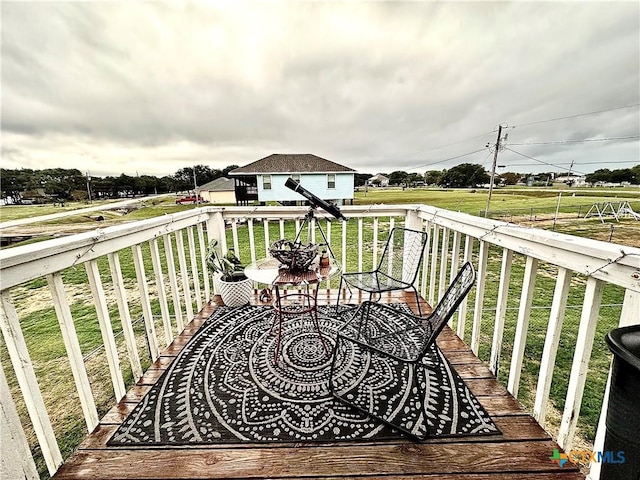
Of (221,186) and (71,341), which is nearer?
(71,341)

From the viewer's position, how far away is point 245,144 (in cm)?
1491

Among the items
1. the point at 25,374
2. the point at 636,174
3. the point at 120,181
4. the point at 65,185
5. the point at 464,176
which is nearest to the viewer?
the point at 25,374

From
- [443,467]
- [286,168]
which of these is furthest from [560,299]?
[286,168]

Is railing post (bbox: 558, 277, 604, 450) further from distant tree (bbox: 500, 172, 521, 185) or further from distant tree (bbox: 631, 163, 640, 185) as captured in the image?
distant tree (bbox: 500, 172, 521, 185)

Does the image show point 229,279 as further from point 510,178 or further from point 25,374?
point 510,178

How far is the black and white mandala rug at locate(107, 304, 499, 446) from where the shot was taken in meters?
1.38

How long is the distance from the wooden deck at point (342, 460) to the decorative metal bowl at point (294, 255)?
1.12 meters

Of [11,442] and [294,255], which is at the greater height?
[294,255]

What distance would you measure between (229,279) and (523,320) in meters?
2.51

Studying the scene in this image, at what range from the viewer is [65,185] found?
54.1 feet

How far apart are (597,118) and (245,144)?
55.7ft

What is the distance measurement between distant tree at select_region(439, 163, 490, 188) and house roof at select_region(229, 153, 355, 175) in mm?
9754

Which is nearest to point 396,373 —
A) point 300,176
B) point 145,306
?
point 145,306

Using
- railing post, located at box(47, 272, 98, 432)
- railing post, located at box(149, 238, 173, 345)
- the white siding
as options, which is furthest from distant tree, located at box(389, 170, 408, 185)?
railing post, located at box(47, 272, 98, 432)
